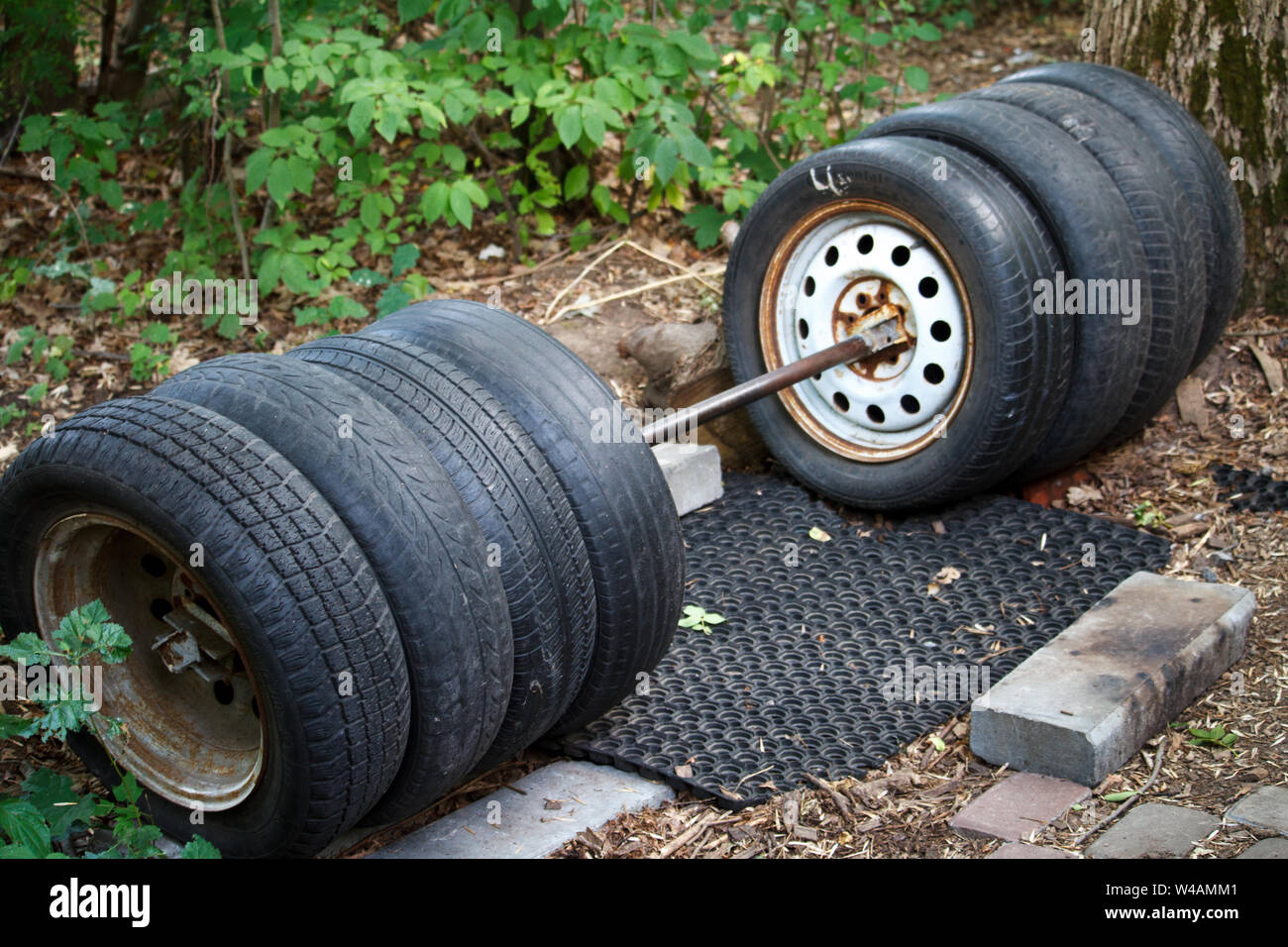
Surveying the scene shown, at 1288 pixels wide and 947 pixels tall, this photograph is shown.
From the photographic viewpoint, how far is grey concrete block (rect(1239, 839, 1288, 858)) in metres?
2.90

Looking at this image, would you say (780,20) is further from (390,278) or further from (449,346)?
(449,346)

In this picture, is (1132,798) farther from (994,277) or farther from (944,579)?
(994,277)

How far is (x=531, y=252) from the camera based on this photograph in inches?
261

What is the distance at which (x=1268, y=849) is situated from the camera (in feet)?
9.63

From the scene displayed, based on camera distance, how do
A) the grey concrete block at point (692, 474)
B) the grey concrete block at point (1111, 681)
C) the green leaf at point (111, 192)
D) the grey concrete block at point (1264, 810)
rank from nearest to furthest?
the grey concrete block at point (1264, 810), the grey concrete block at point (1111, 681), the grey concrete block at point (692, 474), the green leaf at point (111, 192)

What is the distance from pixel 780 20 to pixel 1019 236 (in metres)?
2.69

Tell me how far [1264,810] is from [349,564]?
2.29 metres

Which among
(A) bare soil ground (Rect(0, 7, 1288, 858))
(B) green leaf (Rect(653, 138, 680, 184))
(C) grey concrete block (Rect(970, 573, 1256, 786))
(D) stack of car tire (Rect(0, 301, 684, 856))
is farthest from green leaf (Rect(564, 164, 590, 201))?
(C) grey concrete block (Rect(970, 573, 1256, 786))

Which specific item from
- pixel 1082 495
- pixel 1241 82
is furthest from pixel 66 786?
pixel 1241 82

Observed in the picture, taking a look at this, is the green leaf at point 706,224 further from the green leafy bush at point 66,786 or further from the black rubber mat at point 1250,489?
the green leafy bush at point 66,786

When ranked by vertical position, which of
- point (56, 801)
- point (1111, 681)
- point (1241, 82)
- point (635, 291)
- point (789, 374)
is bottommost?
point (56, 801)

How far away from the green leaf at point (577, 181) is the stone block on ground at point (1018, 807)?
4127 mm

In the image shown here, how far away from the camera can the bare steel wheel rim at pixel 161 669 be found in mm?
3090

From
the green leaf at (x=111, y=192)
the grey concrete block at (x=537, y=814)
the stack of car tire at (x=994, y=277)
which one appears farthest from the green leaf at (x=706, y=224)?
the grey concrete block at (x=537, y=814)
